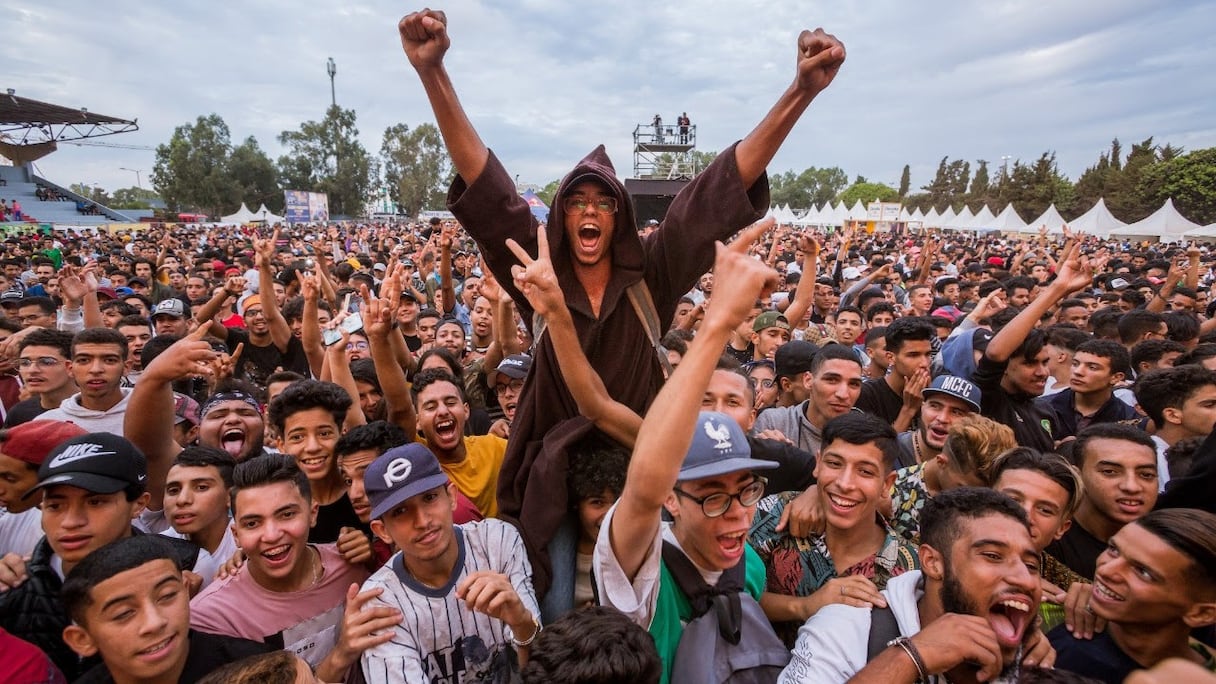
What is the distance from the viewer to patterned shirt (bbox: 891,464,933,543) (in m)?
2.62

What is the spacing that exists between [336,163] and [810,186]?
86.9 meters

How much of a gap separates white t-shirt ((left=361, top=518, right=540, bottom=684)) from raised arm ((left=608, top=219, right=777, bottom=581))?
0.60 meters

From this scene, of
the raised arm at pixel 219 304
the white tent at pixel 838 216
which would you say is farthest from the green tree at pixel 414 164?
the raised arm at pixel 219 304

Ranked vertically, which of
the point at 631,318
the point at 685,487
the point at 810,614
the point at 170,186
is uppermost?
the point at 170,186

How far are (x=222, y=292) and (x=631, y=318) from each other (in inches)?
218

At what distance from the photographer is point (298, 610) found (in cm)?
229

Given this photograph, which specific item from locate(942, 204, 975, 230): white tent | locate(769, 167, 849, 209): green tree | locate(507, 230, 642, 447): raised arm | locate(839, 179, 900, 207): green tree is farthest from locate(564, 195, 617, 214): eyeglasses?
locate(769, 167, 849, 209): green tree

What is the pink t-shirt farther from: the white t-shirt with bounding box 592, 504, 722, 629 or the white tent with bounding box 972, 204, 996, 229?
the white tent with bounding box 972, 204, 996, 229

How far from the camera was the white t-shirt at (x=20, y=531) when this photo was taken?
261 centimetres

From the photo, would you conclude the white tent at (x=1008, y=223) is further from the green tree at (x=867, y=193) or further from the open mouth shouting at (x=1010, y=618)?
the green tree at (x=867, y=193)

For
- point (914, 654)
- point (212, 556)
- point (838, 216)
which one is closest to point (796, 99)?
point (914, 654)

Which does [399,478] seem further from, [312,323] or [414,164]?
[414,164]

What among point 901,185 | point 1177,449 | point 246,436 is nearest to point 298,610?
point 246,436

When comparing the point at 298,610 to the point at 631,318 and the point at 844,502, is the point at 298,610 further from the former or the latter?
the point at 844,502
